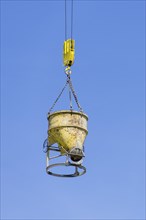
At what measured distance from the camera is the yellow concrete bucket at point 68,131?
16.4 meters

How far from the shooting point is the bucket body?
53.8 ft

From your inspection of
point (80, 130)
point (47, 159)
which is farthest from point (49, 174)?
point (80, 130)

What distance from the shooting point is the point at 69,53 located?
58.1 ft

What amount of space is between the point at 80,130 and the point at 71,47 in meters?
2.67

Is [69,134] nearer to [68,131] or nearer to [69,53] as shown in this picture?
[68,131]

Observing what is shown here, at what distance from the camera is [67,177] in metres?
16.7

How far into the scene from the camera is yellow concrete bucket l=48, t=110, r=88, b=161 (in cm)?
1638

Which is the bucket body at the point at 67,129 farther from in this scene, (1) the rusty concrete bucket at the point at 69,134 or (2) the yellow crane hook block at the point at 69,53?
(2) the yellow crane hook block at the point at 69,53

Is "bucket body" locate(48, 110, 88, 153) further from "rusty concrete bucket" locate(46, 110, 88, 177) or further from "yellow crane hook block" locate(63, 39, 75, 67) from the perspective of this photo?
"yellow crane hook block" locate(63, 39, 75, 67)

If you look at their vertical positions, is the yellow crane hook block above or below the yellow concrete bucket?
above

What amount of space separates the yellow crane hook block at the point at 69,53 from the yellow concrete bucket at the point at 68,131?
1848 mm

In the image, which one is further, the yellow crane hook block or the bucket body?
the yellow crane hook block

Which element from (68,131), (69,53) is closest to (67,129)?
(68,131)

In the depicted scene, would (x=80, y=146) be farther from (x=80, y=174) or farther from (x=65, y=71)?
(x=65, y=71)
